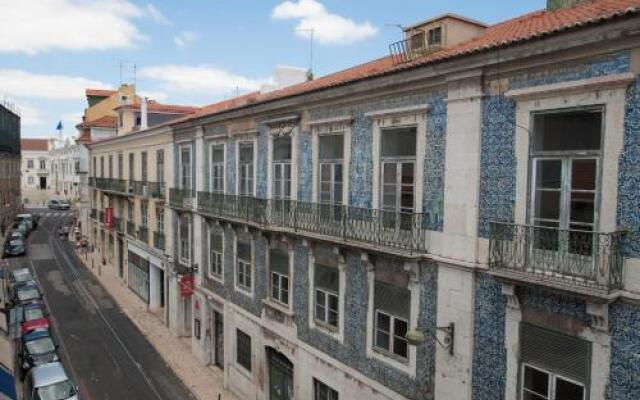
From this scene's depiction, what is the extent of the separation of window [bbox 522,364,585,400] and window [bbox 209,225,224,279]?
501 inches

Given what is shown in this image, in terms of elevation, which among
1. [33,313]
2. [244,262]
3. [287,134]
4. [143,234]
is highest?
[287,134]

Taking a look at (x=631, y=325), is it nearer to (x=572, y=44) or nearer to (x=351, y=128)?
(x=572, y=44)

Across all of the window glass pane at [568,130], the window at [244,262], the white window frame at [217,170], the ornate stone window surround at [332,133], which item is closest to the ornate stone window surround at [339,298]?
the ornate stone window surround at [332,133]

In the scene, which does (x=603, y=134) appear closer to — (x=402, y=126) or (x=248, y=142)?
(x=402, y=126)

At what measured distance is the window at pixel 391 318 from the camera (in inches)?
432

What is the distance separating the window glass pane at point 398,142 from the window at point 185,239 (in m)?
12.8

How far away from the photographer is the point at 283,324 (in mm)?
15211

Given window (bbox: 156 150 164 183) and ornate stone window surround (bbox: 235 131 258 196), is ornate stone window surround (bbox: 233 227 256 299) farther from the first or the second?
window (bbox: 156 150 164 183)

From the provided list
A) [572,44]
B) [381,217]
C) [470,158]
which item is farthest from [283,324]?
[572,44]

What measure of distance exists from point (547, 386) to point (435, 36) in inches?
310

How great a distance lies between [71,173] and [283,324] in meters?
80.8

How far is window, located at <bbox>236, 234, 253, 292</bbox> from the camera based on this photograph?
17.0 m

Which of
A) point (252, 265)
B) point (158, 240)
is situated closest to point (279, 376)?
point (252, 265)

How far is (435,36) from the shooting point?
39.0ft
